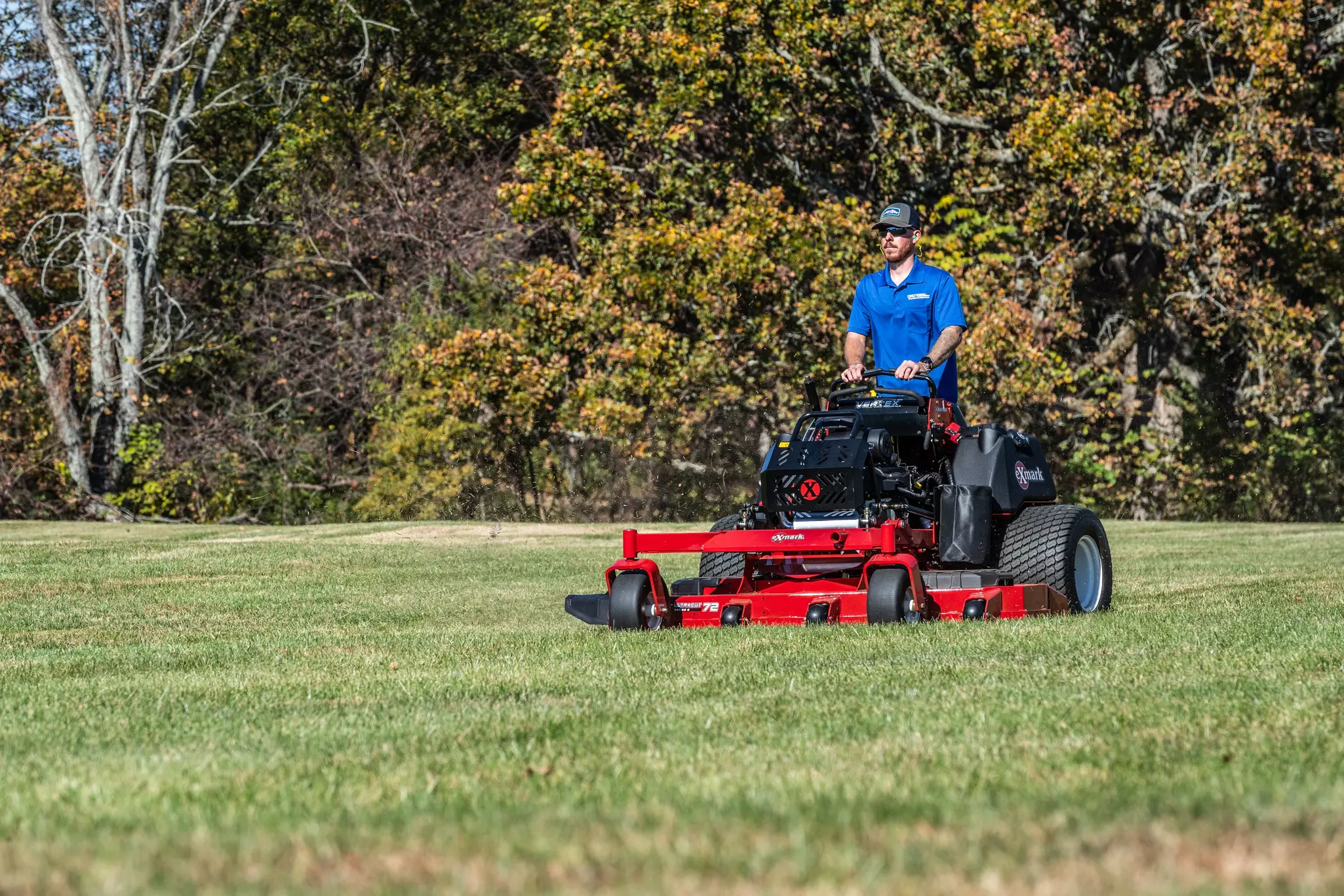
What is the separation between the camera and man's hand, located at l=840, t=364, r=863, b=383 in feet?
31.1

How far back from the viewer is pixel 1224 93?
22859mm

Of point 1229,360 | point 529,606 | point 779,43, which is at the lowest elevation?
point 529,606

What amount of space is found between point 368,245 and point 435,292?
1928 mm

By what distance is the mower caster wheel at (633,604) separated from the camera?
9.21 meters

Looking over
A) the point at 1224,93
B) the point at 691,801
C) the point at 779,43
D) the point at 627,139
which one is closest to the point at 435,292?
the point at 627,139

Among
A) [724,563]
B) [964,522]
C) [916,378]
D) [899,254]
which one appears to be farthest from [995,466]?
[724,563]

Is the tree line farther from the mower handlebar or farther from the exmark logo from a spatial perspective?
the mower handlebar

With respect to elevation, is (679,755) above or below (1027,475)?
below

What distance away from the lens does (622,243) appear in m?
23.5

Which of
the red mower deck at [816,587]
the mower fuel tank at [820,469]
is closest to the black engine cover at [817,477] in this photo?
the mower fuel tank at [820,469]

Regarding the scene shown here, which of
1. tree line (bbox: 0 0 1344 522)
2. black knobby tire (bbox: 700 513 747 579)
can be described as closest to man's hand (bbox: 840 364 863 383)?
black knobby tire (bbox: 700 513 747 579)

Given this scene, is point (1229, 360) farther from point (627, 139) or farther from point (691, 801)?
point (691, 801)

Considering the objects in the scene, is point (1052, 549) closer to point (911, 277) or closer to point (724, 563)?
point (911, 277)

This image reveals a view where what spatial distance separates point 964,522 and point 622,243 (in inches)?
578
